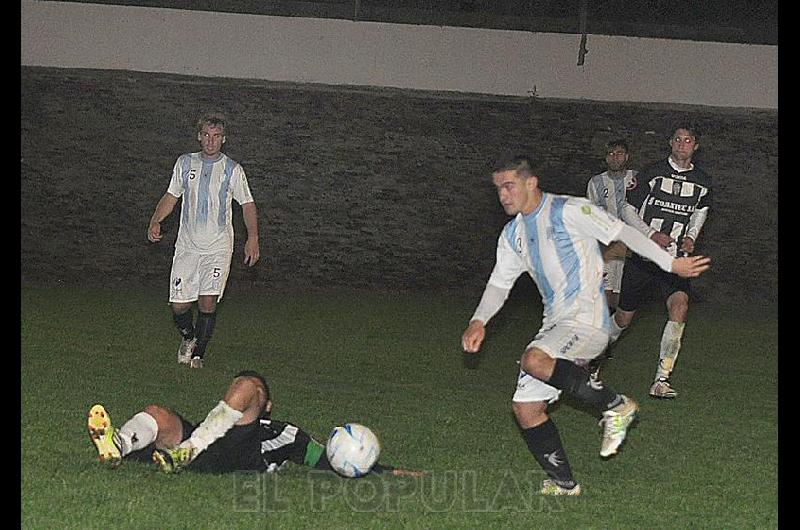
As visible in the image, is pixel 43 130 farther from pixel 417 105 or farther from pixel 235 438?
pixel 235 438

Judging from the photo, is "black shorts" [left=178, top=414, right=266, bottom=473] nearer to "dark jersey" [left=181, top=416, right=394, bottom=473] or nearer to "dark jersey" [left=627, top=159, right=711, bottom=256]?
"dark jersey" [left=181, top=416, right=394, bottom=473]

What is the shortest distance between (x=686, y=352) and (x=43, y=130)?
33.0 ft

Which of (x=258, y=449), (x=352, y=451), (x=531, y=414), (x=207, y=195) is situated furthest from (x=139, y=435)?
(x=207, y=195)

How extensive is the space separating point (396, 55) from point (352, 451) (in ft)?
40.7

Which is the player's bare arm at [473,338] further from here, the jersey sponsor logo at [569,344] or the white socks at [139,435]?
the white socks at [139,435]

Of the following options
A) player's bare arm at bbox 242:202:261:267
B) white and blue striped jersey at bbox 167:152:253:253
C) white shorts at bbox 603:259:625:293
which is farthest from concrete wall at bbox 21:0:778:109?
player's bare arm at bbox 242:202:261:267

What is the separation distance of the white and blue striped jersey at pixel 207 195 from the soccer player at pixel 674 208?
127 inches

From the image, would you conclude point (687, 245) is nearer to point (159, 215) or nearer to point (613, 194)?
point (613, 194)

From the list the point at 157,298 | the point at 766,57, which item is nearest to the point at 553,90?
the point at 766,57

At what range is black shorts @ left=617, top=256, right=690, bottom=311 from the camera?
9.25 m

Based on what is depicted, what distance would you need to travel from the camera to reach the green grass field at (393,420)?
5574mm

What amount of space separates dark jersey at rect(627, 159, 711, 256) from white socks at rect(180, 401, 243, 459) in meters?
4.38

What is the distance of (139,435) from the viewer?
5844mm

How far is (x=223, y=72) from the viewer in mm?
17391
